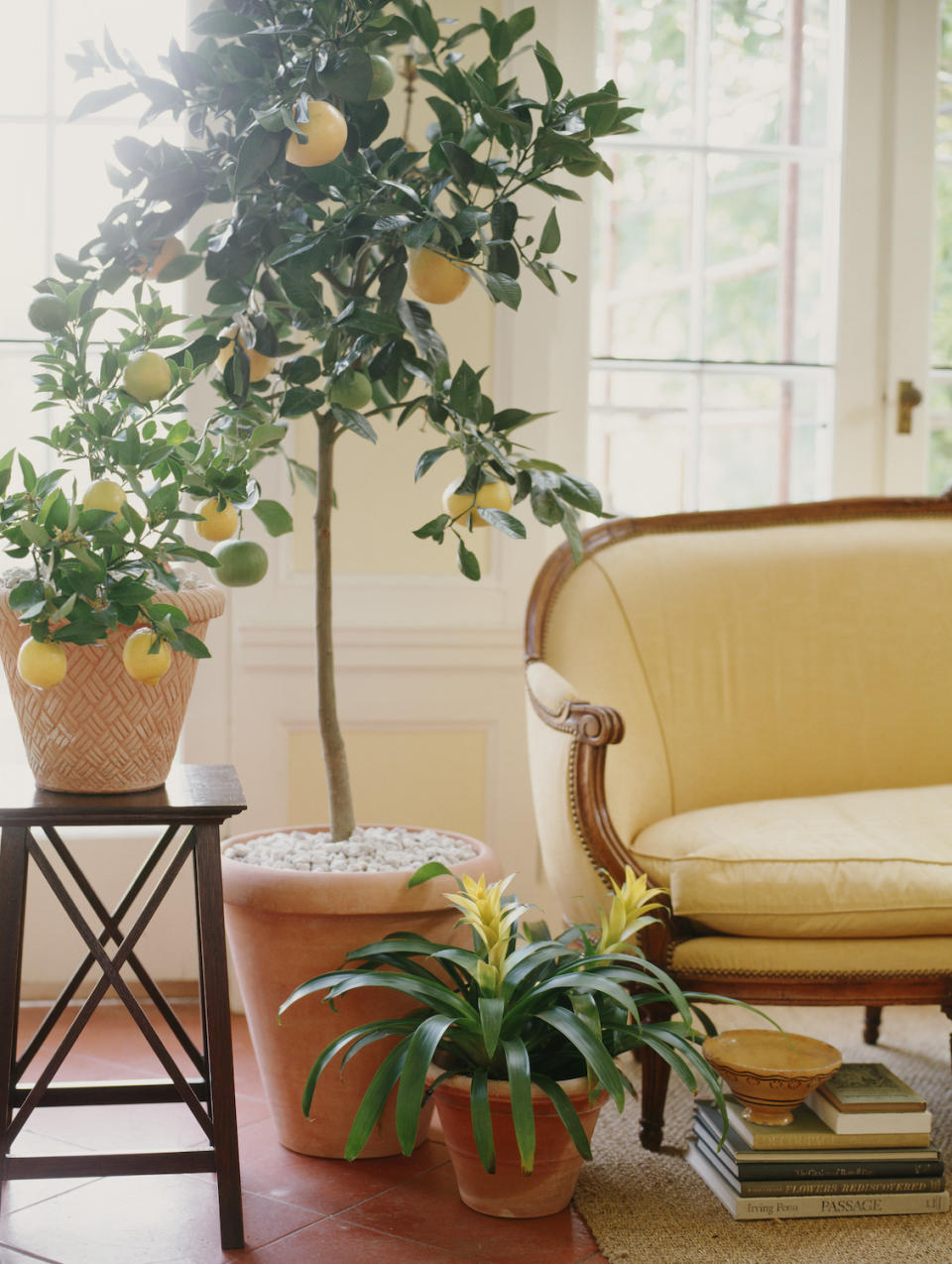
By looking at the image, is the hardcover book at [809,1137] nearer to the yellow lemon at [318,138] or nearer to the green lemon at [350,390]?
the green lemon at [350,390]

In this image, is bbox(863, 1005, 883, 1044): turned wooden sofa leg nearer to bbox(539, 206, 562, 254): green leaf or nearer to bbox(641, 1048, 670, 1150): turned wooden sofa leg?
bbox(641, 1048, 670, 1150): turned wooden sofa leg

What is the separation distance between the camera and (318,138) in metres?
1.44

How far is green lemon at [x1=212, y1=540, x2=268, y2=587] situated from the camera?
157 centimetres

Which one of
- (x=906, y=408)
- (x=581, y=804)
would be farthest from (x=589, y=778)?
(x=906, y=408)

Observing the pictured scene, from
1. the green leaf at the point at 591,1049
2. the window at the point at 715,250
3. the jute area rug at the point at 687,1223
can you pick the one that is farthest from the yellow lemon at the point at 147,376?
the window at the point at 715,250

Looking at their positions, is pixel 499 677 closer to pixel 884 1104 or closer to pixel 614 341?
pixel 614 341

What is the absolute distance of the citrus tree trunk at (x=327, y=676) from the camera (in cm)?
188

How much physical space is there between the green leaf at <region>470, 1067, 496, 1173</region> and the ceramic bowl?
0.36m

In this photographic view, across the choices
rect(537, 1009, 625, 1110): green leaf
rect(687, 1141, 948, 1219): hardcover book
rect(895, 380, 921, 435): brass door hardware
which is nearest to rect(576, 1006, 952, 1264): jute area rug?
rect(687, 1141, 948, 1219): hardcover book

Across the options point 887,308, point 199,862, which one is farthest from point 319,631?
point 887,308

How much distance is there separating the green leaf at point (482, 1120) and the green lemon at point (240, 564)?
2.30 feet

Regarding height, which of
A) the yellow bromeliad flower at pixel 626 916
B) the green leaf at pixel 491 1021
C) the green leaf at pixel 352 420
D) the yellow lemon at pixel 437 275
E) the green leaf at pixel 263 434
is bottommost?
the green leaf at pixel 491 1021

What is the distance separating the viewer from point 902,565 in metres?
2.47

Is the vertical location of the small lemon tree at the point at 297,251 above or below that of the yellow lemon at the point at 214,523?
above
